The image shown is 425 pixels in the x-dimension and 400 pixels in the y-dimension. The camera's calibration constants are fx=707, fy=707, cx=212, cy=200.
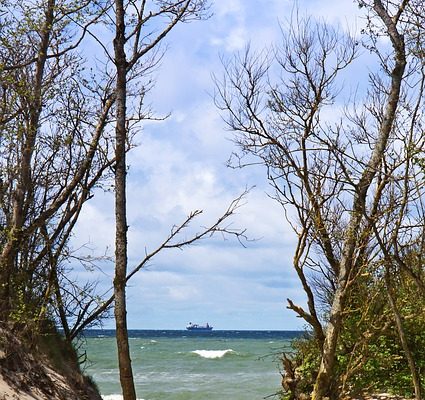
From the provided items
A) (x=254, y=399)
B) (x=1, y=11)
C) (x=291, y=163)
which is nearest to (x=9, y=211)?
(x=1, y=11)

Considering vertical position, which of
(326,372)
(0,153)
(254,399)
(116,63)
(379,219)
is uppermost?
(116,63)

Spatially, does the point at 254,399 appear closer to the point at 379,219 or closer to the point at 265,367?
the point at 265,367

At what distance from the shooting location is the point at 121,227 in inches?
428

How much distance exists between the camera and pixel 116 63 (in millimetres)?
11492

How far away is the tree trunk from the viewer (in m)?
10.7

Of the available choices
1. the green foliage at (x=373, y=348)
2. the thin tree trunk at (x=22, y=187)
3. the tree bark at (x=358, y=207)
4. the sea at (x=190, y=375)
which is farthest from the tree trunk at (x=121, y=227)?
the sea at (x=190, y=375)

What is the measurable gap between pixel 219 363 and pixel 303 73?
108 ft

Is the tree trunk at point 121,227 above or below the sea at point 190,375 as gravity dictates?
above

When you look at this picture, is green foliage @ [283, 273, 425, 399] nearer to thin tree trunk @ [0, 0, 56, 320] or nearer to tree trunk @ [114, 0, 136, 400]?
tree trunk @ [114, 0, 136, 400]

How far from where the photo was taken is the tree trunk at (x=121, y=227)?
35.0 feet

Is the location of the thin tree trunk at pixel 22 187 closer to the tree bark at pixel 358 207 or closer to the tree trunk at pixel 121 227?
the tree trunk at pixel 121 227

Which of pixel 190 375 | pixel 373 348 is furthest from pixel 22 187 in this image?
pixel 190 375

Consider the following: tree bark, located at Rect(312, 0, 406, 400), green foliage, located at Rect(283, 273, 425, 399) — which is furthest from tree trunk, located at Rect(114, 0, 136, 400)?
green foliage, located at Rect(283, 273, 425, 399)

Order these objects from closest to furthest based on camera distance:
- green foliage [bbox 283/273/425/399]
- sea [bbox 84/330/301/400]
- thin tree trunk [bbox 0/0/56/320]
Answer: green foliage [bbox 283/273/425/399] < thin tree trunk [bbox 0/0/56/320] < sea [bbox 84/330/301/400]
